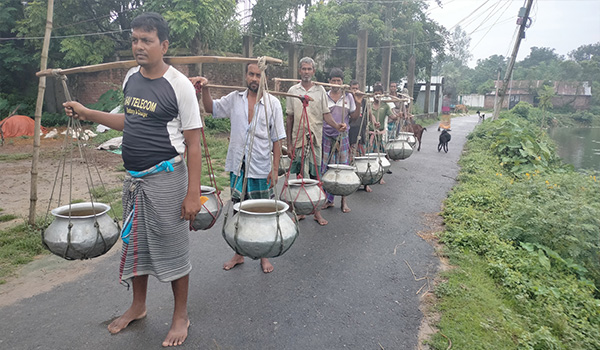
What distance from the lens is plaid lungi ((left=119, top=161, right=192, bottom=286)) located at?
240cm

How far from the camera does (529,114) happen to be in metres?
30.5

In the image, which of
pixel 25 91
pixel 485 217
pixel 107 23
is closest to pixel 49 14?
pixel 485 217

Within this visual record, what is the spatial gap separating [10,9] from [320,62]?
12.5m

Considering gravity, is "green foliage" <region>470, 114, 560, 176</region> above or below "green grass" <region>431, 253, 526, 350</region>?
above

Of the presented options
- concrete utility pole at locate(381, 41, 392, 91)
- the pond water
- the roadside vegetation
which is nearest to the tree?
the pond water

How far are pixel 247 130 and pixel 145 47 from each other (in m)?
1.26

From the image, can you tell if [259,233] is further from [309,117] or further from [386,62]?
[386,62]

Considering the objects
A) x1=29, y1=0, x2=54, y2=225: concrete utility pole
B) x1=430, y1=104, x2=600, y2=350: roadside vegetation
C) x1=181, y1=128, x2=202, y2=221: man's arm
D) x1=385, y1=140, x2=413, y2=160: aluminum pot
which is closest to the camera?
x1=181, y1=128, x2=202, y2=221: man's arm

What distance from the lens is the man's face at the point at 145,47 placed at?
7.33 ft

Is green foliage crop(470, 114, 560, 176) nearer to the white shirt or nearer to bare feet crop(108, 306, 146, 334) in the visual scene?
the white shirt

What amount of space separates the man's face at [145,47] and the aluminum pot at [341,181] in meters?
2.31

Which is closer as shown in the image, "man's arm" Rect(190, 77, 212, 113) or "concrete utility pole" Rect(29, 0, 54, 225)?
"man's arm" Rect(190, 77, 212, 113)

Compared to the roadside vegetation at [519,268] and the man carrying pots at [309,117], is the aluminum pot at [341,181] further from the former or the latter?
the roadside vegetation at [519,268]

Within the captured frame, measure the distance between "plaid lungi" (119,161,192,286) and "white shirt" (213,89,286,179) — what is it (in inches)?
37.7
